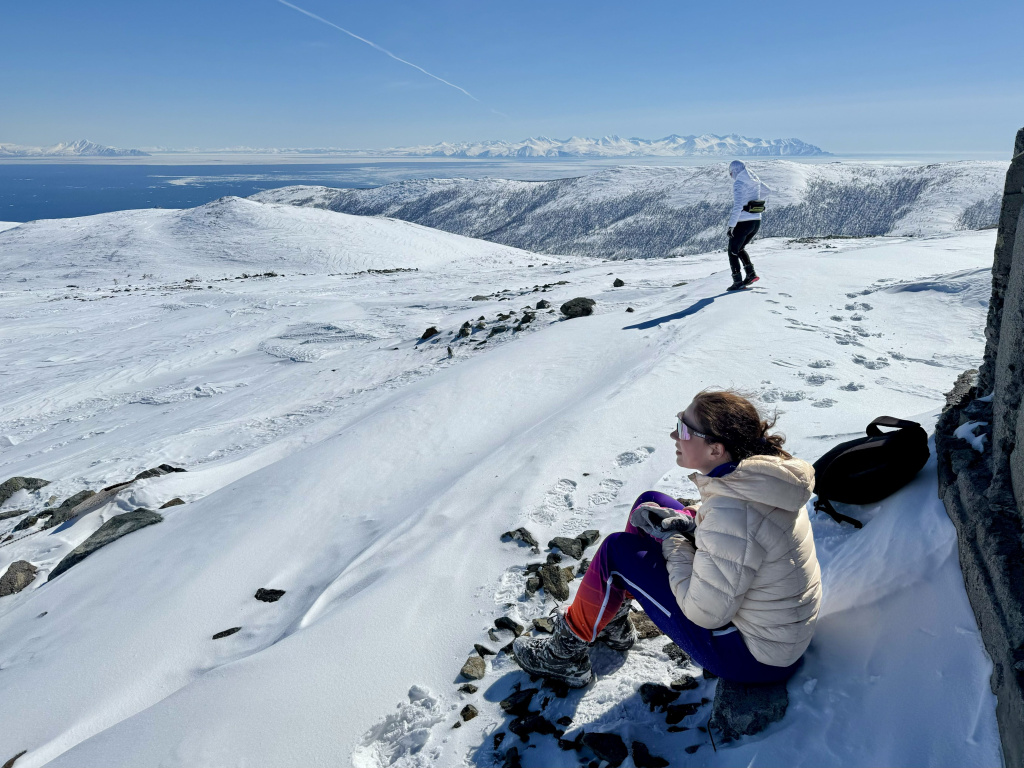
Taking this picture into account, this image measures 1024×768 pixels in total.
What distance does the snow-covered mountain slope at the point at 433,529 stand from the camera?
2498 millimetres

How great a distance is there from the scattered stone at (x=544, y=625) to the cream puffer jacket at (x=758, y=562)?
1.15 m

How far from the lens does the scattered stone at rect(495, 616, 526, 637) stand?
3377 millimetres

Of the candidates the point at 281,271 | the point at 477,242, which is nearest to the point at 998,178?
the point at 477,242

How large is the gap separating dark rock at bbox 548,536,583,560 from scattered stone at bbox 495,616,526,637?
2.61 ft

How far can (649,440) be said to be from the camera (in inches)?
226

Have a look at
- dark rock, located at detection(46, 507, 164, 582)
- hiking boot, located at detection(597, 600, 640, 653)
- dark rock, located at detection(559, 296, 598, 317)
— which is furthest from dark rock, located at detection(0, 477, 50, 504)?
dark rock, located at detection(559, 296, 598, 317)

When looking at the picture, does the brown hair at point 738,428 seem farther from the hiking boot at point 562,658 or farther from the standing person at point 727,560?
the hiking boot at point 562,658

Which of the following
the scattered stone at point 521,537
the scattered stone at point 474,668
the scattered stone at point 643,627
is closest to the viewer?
the scattered stone at point 474,668

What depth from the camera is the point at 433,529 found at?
471 centimetres

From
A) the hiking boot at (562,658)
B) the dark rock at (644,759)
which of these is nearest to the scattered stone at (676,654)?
the hiking boot at (562,658)

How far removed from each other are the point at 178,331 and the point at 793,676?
63.4 ft

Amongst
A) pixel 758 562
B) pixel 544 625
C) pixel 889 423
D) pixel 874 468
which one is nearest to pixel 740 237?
pixel 889 423

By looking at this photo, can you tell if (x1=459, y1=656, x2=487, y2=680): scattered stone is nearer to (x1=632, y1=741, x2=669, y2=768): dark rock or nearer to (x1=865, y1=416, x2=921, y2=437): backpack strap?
(x1=632, y1=741, x2=669, y2=768): dark rock

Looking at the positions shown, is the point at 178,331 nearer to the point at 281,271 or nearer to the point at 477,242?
the point at 281,271
